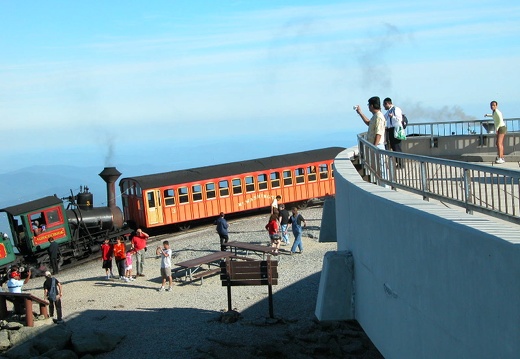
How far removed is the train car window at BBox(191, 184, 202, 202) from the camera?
33.2 metres

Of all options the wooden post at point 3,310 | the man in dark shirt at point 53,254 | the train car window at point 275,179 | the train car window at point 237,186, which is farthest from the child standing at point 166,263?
the train car window at point 275,179

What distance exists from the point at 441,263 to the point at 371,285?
2508 millimetres

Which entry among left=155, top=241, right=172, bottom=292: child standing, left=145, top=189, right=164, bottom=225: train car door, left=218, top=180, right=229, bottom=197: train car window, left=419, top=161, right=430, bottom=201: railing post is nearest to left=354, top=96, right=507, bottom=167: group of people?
left=419, top=161, right=430, bottom=201: railing post

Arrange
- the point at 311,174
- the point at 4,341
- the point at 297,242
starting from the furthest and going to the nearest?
the point at 311,174, the point at 297,242, the point at 4,341

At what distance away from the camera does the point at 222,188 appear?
34125mm

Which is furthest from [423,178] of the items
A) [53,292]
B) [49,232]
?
[49,232]

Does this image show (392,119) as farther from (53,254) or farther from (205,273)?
(53,254)

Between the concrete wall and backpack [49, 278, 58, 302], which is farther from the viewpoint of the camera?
backpack [49, 278, 58, 302]

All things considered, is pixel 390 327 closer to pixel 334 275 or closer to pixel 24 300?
pixel 334 275

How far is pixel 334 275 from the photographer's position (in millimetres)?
9250

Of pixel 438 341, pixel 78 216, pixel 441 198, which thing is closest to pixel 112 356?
pixel 441 198

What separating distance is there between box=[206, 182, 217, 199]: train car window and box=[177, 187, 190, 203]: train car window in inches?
43.0

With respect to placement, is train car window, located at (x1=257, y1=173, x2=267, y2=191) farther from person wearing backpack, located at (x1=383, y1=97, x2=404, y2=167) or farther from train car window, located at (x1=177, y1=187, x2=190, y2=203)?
person wearing backpack, located at (x1=383, y1=97, x2=404, y2=167)

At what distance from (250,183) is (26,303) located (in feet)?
58.5
